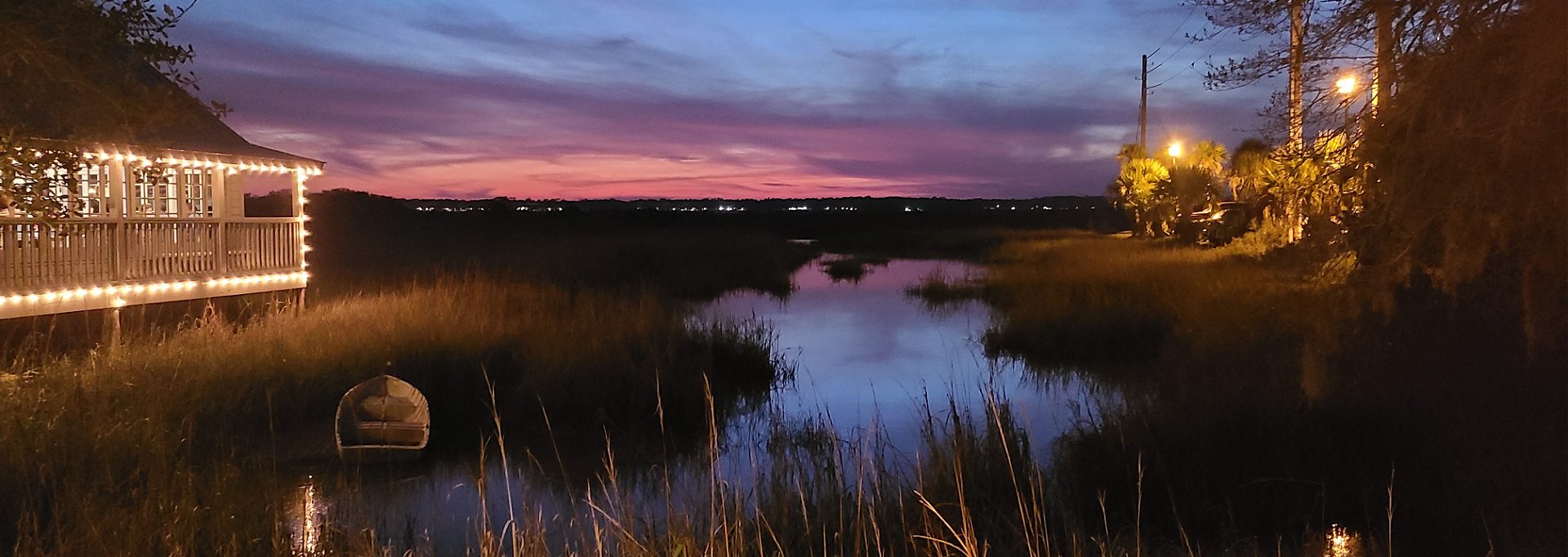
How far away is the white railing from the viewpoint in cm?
1195

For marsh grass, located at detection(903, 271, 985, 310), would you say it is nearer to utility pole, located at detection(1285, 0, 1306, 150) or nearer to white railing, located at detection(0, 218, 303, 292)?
white railing, located at detection(0, 218, 303, 292)

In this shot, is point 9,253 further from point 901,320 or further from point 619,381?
point 901,320

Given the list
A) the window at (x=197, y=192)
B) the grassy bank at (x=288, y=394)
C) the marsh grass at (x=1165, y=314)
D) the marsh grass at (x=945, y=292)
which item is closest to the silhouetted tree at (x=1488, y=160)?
the marsh grass at (x=1165, y=314)

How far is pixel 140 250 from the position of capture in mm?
13781

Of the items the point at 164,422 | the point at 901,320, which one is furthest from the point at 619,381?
the point at 901,320

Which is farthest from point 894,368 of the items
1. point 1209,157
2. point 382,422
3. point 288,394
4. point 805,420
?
point 1209,157

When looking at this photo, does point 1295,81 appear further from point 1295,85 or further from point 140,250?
point 140,250

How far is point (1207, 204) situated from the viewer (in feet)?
108

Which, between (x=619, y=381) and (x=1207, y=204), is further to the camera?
(x=1207, y=204)

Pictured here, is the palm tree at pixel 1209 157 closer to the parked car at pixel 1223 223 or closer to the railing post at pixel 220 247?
the parked car at pixel 1223 223

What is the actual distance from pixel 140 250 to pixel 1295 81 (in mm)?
13160

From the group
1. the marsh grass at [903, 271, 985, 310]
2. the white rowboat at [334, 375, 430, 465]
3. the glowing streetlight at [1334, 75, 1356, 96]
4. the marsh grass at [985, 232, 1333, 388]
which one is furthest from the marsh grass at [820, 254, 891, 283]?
the glowing streetlight at [1334, 75, 1356, 96]

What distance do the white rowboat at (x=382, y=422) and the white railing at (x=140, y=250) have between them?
3.41 m

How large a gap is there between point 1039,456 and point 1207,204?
25932 mm
